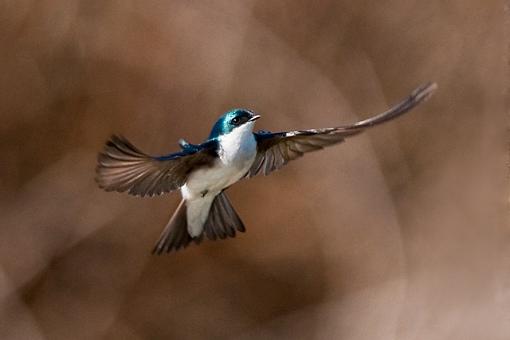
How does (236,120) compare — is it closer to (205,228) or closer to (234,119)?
(234,119)

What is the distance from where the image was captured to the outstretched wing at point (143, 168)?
0.96 meters

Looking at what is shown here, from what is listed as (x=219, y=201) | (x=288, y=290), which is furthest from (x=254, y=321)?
(x=219, y=201)

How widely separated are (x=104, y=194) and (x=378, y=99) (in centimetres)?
91

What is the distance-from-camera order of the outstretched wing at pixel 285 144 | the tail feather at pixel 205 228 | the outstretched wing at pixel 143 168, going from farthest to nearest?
the tail feather at pixel 205 228, the outstretched wing at pixel 285 144, the outstretched wing at pixel 143 168

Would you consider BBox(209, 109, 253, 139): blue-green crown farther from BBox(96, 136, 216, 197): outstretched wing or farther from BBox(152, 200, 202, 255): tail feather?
BBox(152, 200, 202, 255): tail feather

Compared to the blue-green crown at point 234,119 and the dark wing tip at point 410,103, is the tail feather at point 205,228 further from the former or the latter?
the dark wing tip at point 410,103

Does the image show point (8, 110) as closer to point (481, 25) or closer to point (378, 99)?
point (378, 99)

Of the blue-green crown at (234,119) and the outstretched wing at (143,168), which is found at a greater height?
the blue-green crown at (234,119)

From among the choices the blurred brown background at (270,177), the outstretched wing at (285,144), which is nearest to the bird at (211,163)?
the outstretched wing at (285,144)

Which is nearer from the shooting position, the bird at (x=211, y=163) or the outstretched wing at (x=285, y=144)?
the bird at (x=211, y=163)

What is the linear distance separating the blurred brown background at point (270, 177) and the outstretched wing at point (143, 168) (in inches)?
71.1

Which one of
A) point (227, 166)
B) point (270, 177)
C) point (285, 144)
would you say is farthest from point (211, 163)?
point (270, 177)

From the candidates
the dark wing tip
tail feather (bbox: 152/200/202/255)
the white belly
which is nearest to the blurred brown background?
tail feather (bbox: 152/200/202/255)

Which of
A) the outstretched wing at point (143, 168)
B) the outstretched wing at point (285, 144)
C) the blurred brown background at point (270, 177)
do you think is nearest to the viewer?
the outstretched wing at point (143, 168)
